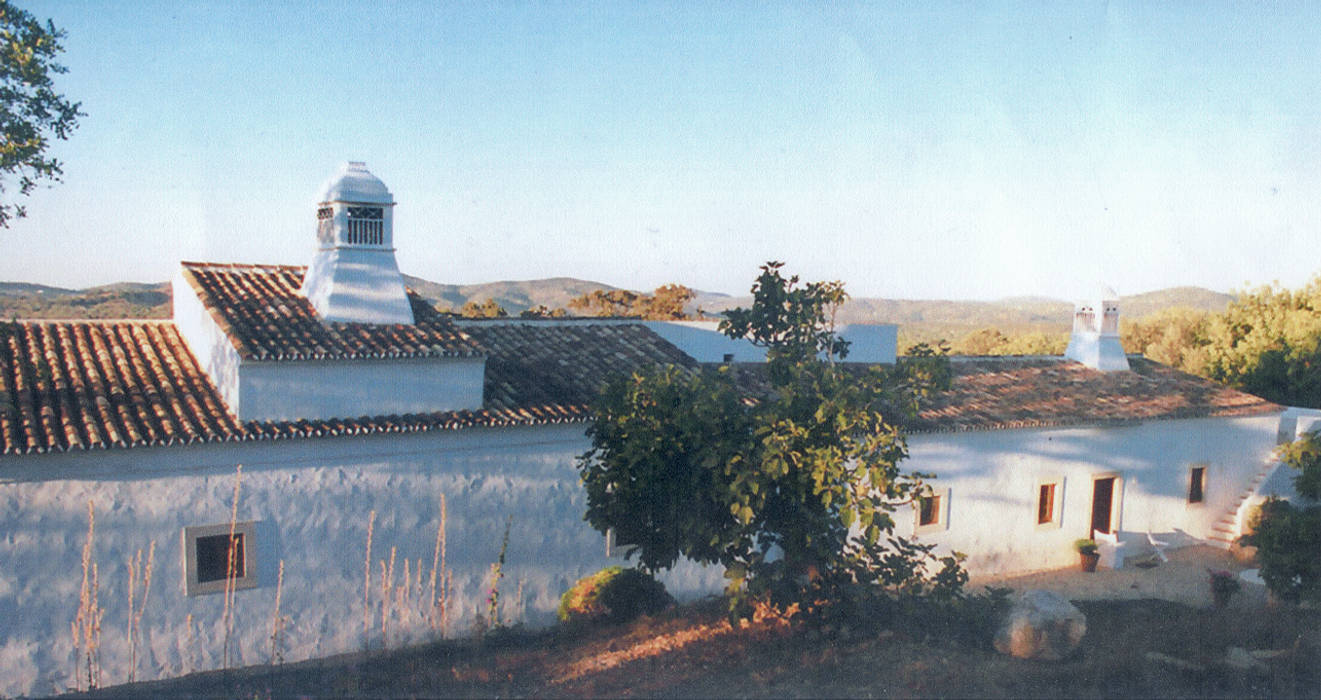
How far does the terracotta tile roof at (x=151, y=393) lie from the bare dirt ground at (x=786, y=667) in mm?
2606

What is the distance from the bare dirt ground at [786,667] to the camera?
8.41 m

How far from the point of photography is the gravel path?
14.7m

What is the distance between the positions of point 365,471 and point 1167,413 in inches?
580

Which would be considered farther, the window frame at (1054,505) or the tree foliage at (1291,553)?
the window frame at (1054,505)

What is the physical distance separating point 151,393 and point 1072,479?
14.8 meters

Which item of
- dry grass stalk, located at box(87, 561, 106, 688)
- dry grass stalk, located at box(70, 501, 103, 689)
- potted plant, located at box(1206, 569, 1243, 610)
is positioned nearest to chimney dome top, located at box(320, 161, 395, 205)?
dry grass stalk, located at box(70, 501, 103, 689)

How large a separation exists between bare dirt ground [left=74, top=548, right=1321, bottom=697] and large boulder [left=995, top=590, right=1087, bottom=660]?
0.59ft

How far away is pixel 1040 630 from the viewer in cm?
946

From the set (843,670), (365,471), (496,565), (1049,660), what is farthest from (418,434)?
(1049,660)

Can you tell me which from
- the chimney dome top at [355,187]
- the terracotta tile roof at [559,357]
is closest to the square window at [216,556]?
the terracotta tile roof at [559,357]

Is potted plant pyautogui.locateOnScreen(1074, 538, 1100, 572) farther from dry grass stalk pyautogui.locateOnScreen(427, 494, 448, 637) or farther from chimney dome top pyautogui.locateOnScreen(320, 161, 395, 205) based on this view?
chimney dome top pyautogui.locateOnScreen(320, 161, 395, 205)

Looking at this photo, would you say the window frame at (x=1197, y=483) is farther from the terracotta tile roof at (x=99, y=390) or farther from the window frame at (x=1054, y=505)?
the terracotta tile roof at (x=99, y=390)

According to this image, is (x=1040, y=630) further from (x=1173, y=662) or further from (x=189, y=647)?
(x=189, y=647)

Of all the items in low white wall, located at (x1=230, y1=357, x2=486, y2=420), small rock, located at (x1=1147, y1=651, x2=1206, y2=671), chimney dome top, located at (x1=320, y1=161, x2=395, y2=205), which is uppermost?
chimney dome top, located at (x1=320, y1=161, x2=395, y2=205)
